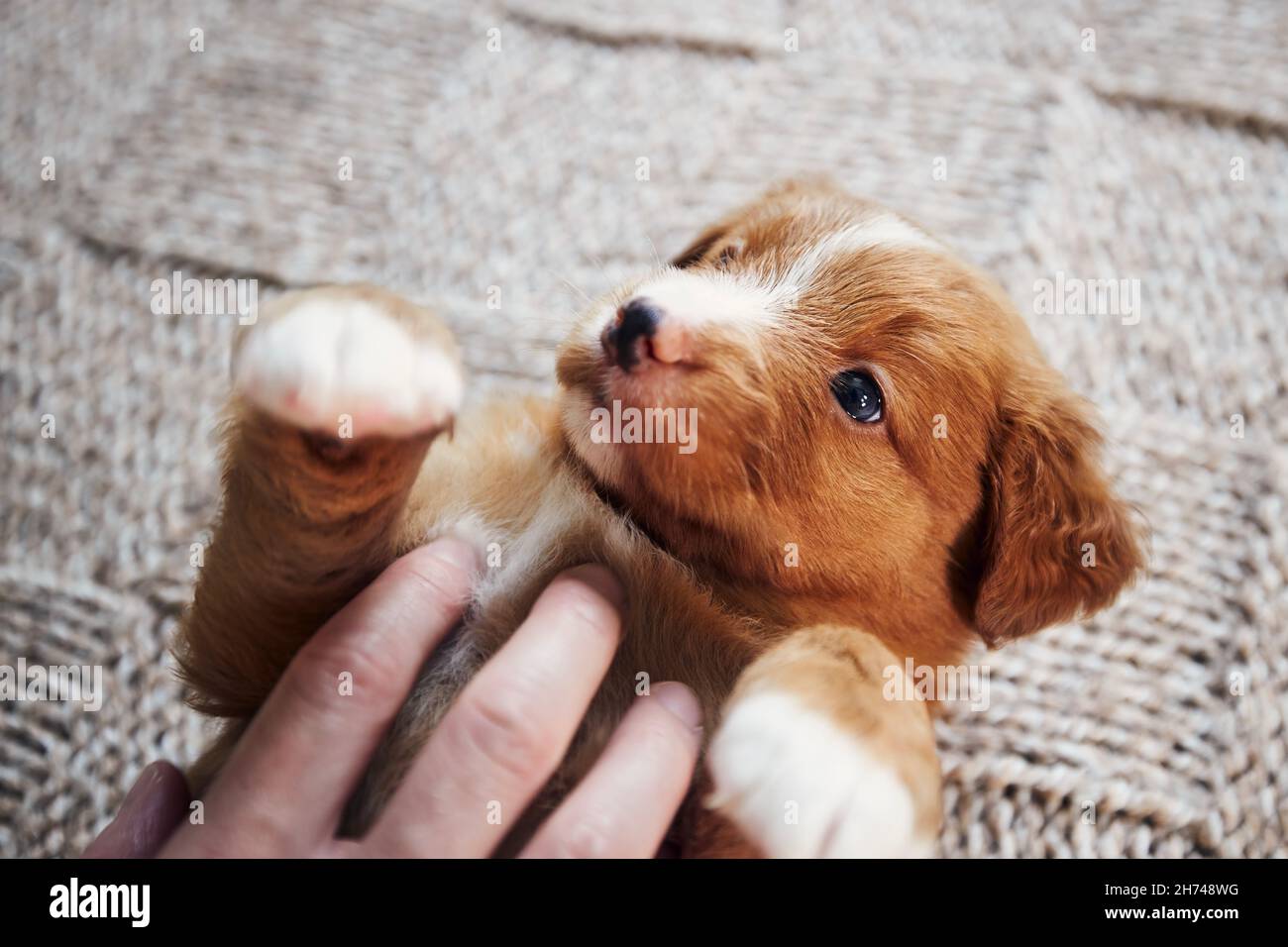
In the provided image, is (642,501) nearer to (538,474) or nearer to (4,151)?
(538,474)

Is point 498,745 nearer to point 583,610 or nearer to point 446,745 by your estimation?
point 446,745

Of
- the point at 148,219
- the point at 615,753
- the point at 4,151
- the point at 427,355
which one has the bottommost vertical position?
the point at 615,753

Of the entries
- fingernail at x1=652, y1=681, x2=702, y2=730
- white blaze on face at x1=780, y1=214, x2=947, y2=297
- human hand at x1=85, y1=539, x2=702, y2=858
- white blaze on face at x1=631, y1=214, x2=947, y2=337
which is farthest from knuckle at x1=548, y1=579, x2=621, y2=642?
white blaze on face at x1=780, y1=214, x2=947, y2=297

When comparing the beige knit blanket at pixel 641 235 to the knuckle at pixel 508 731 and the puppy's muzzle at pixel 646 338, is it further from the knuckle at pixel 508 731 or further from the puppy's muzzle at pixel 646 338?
the knuckle at pixel 508 731

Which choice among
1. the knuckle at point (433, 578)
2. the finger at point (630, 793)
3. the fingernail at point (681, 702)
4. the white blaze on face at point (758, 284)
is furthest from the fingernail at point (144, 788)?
the white blaze on face at point (758, 284)

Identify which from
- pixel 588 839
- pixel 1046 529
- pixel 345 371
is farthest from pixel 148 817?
pixel 1046 529
